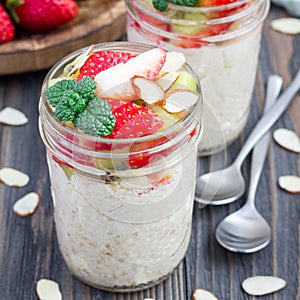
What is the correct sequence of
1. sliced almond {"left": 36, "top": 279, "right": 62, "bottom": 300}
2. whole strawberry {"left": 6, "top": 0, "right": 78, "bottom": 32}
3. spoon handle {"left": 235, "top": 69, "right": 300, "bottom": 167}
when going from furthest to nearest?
whole strawberry {"left": 6, "top": 0, "right": 78, "bottom": 32}, spoon handle {"left": 235, "top": 69, "right": 300, "bottom": 167}, sliced almond {"left": 36, "top": 279, "right": 62, "bottom": 300}

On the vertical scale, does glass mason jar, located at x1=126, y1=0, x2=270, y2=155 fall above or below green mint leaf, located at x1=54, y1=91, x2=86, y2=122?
below

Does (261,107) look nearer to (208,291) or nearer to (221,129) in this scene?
(221,129)

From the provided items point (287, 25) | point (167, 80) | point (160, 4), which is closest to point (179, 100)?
point (167, 80)

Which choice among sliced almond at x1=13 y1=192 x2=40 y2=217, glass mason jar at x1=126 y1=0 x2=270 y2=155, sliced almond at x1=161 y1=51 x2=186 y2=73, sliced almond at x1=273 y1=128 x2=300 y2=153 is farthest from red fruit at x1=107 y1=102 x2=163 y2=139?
sliced almond at x1=273 y1=128 x2=300 y2=153

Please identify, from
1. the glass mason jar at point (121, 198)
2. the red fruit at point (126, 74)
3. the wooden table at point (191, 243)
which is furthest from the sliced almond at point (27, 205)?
the red fruit at point (126, 74)

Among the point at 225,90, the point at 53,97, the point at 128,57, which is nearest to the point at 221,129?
the point at 225,90

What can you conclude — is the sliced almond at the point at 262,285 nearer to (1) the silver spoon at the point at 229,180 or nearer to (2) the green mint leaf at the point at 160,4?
(1) the silver spoon at the point at 229,180

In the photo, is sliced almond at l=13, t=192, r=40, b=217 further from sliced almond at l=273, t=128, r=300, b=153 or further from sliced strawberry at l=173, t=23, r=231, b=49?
sliced almond at l=273, t=128, r=300, b=153

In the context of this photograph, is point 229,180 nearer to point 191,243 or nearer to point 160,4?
point 191,243
